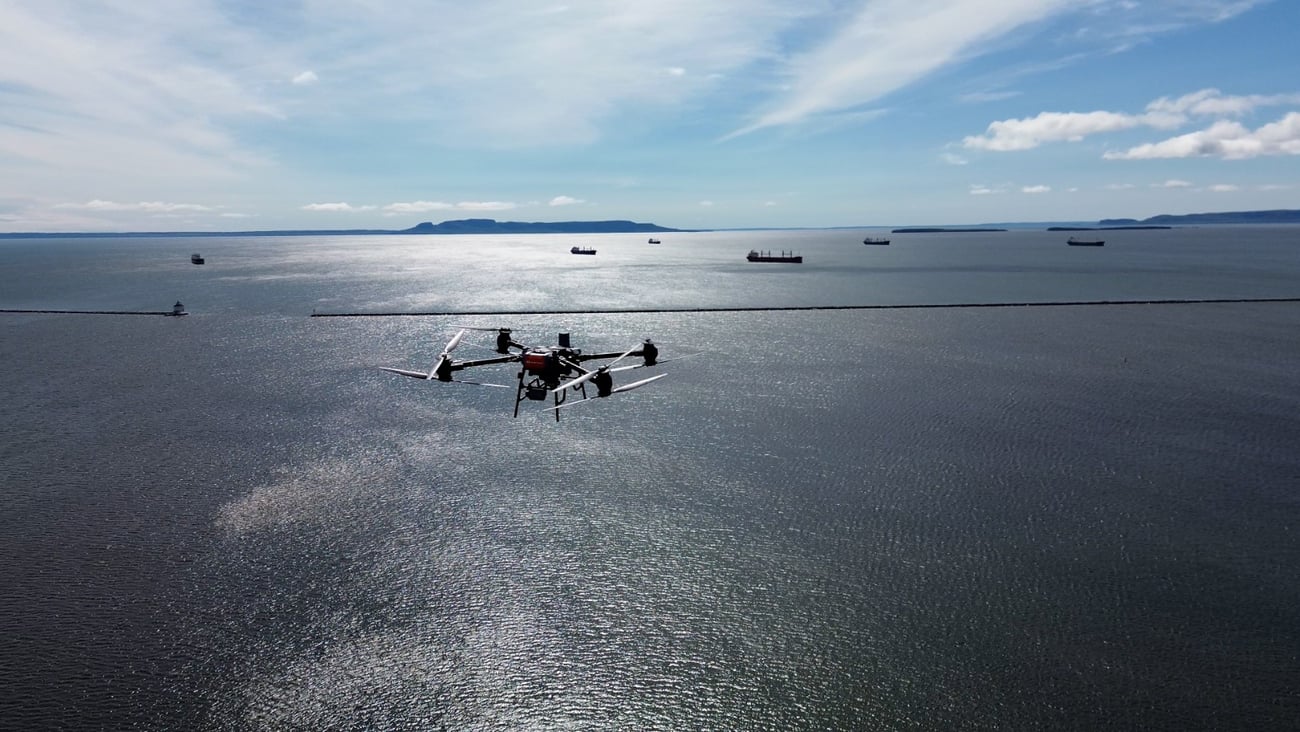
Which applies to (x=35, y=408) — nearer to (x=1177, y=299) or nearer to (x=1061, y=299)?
(x=1061, y=299)

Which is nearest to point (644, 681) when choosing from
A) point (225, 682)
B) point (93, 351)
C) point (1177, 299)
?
point (225, 682)

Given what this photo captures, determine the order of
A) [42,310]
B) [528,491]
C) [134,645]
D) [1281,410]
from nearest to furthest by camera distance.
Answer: [134,645] < [528,491] < [1281,410] < [42,310]

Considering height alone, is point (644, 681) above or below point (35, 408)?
below

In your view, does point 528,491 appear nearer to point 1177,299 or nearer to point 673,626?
point 673,626

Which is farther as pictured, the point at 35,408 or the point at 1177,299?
the point at 1177,299

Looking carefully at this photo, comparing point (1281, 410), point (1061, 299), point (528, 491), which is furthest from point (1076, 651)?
point (1061, 299)

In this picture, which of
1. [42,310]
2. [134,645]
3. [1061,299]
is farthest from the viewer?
[1061,299]
